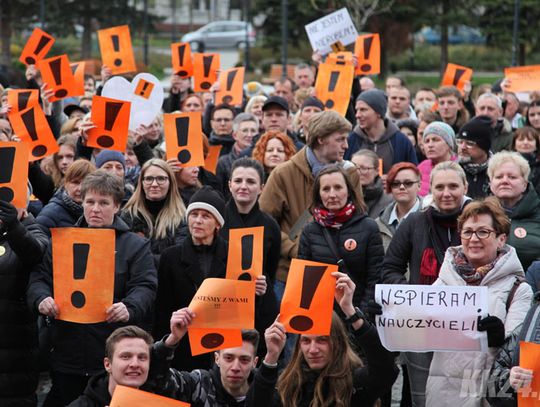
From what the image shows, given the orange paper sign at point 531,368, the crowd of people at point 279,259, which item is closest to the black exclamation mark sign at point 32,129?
the crowd of people at point 279,259

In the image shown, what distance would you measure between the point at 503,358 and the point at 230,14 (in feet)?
174

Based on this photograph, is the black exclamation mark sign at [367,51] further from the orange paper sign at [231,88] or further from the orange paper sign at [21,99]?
the orange paper sign at [21,99]

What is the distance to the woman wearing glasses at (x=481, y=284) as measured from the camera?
5.97m

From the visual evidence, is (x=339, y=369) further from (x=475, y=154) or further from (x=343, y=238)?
(x=475, y=154)

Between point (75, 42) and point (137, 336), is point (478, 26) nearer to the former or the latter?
point (75, 42)

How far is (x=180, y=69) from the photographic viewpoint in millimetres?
13000

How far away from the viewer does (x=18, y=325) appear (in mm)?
6848

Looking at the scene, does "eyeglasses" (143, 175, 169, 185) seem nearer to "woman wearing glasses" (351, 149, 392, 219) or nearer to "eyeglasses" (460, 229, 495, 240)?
"woman wearing glasses" (351, 149, 392, 219)

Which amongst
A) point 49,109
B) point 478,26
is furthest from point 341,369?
point 478,26

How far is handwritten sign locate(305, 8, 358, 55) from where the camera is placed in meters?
13.7

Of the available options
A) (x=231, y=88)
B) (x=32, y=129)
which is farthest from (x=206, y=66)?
(x=32, y=129)

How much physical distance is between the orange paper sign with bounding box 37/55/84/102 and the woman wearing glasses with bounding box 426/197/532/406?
5.74 meters

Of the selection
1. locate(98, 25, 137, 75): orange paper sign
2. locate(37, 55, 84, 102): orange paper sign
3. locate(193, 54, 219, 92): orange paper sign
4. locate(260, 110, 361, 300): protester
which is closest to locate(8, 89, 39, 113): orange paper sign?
locate(37, 55, 84, 102): orange paper sign

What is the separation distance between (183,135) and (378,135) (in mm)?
2115
